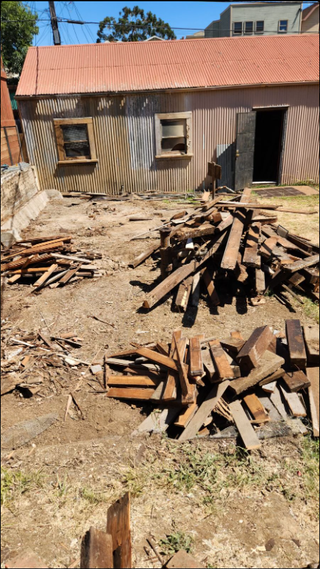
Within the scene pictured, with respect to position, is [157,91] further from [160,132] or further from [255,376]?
[255,376]

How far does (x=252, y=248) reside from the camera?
658 cm

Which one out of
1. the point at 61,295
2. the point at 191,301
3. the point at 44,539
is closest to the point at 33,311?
the point at 61,295

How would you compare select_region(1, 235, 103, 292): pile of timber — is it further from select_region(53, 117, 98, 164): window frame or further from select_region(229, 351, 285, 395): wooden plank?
select_region(53, 117, 98, 164): window frame

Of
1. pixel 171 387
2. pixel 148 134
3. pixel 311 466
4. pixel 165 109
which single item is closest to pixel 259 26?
pixel 165 109

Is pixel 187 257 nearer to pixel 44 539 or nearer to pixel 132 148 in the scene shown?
pixel 44 539

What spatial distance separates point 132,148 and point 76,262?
8.28 m

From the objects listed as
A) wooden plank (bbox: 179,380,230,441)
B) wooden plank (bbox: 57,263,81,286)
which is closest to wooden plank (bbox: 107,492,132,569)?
wooden plank (bbox: 179,380,230,441)

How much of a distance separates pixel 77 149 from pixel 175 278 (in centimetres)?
1042

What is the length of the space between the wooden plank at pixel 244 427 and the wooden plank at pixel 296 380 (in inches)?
27.6

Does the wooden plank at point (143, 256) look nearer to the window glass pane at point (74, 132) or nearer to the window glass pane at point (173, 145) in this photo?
the window glass pane at point (173, 145)

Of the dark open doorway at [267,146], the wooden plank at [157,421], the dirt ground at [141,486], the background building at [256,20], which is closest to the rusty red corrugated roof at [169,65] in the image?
the dark open doorway at [267,146]

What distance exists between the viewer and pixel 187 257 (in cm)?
696

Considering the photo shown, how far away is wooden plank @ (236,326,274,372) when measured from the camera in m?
4.45

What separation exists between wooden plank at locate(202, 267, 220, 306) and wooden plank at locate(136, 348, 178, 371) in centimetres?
201
